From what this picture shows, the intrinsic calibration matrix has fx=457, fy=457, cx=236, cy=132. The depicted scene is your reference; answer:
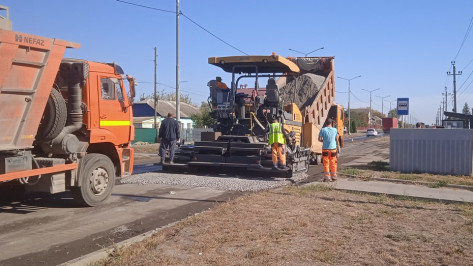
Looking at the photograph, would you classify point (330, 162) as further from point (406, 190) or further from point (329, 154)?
point (406, 190)

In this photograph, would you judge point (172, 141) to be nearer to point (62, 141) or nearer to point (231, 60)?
point (231, 60)

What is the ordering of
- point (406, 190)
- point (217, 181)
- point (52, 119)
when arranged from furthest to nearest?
point (217, 181)
point (406, 190)
point (52, 119)

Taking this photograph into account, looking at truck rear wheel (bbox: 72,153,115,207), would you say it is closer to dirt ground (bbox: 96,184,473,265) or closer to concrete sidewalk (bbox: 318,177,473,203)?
dirt ground (bbox: 96,184,473,265)

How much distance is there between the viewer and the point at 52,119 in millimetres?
7461

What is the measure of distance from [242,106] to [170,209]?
5851 mm

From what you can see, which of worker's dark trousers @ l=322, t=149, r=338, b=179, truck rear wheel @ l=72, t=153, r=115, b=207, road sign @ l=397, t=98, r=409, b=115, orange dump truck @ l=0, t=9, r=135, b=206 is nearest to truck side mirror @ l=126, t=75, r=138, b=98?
orange dump truck @ l=0, t=9, r=135, b=206

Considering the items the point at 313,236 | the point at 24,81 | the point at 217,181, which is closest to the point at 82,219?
the point at 24,81

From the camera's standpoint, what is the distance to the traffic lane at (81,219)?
5.66 meters

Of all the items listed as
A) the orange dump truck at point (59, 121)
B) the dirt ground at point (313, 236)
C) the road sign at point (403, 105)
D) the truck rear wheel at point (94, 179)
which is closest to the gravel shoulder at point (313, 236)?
the dirt ground at point (313, 236)

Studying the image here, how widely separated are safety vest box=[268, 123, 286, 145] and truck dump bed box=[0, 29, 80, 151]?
20.4ft

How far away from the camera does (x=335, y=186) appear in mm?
10867

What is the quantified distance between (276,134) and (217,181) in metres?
2.02

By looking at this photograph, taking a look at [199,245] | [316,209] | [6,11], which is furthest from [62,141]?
[316,209]

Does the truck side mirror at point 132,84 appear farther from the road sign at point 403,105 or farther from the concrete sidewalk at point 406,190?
the road sign at point 403,105
